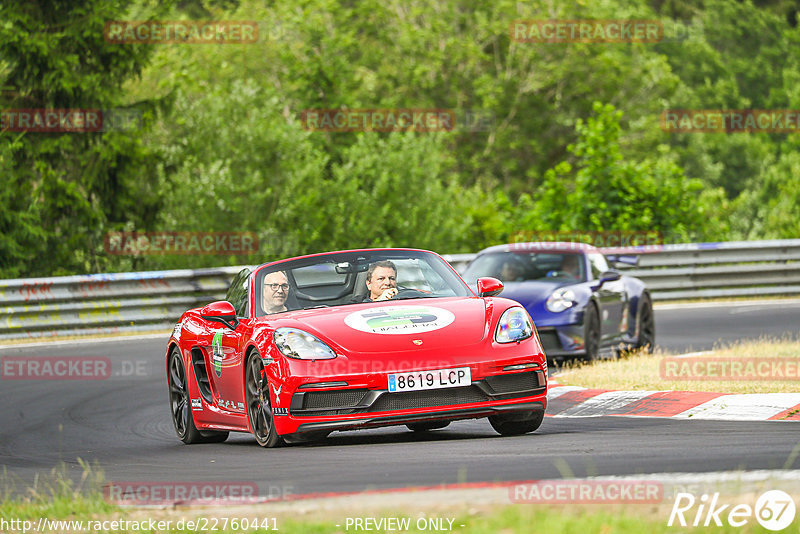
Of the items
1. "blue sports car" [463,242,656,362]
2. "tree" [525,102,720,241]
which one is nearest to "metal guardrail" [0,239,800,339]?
"tree" [525,102,720,241]

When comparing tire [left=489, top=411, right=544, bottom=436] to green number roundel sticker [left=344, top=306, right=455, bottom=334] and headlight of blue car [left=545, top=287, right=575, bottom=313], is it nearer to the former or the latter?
green number roundel sticker [left=344, top=306, right=455, bottom=334]

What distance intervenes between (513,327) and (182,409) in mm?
3002

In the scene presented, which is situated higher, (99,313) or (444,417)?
(444,417)

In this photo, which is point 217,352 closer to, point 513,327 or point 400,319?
point 400,319

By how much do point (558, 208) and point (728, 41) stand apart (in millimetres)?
58109

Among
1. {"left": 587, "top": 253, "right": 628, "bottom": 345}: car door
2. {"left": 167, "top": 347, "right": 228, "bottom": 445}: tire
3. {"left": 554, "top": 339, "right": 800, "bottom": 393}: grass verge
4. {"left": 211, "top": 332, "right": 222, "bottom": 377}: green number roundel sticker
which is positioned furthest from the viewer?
{"left": 587, "top": 253, "right": 628, "bottom": 345}: car door

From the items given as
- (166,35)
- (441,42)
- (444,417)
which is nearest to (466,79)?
(441,42)

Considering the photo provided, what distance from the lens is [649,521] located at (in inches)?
196

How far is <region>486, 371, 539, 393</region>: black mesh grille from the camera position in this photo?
837 centimetres

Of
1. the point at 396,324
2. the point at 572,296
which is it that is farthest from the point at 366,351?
the point at 572,296

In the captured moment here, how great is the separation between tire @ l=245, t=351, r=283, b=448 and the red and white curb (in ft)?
8.35

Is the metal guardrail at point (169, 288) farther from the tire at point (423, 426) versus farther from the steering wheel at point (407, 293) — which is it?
the steering wheel at point (407, 293)

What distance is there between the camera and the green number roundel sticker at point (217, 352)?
31.4 ft

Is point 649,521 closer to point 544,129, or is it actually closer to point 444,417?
point 444,417
